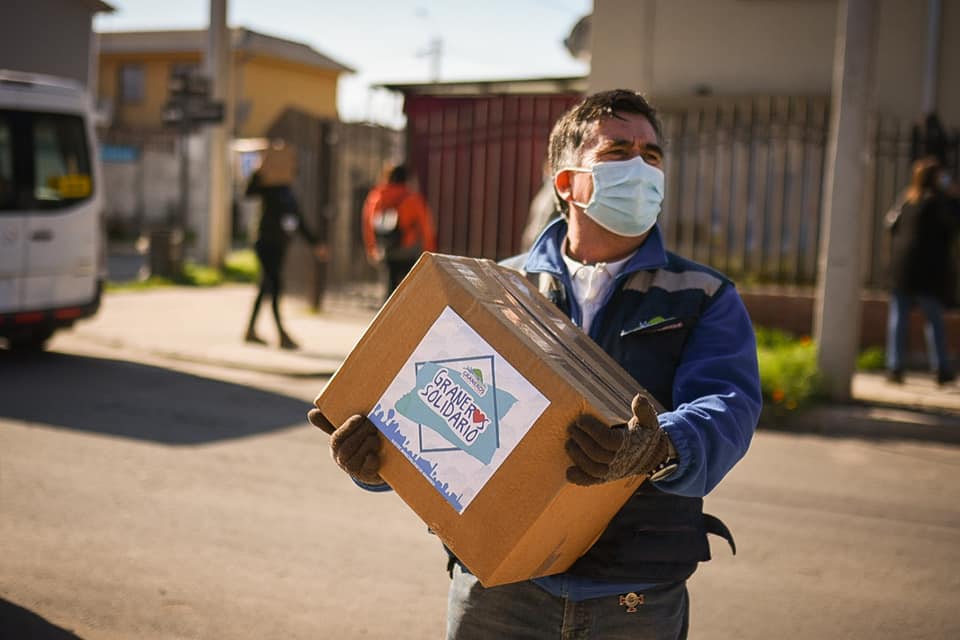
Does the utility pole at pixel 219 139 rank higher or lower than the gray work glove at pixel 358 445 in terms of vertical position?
higher

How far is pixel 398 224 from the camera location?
37.4 feet

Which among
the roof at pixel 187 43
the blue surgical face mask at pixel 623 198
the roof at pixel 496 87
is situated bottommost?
the blue surgical face mask at pixel 623 198

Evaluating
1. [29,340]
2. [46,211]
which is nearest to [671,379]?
[46,211]

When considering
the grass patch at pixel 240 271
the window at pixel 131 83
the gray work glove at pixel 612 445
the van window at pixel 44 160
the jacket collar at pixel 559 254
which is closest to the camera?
the gray work glove at pixel 612 445

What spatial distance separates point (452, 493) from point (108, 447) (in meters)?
5.48

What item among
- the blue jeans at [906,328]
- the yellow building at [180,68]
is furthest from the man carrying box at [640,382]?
the yellow building at [180,68]

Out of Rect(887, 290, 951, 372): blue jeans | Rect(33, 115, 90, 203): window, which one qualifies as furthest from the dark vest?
Rect(33, 115, 90, 203): window

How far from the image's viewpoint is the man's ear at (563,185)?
266 centimetres

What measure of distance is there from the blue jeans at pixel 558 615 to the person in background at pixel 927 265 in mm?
8373

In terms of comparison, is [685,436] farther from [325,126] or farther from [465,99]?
[465,99]

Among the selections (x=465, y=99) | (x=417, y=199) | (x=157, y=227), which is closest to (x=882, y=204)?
(x=417, y=199)

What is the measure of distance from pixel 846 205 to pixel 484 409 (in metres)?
7.53

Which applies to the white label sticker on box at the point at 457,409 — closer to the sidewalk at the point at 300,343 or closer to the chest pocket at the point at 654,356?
the chest pocket at the point at 654,356

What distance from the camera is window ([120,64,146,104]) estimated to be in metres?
40.6
